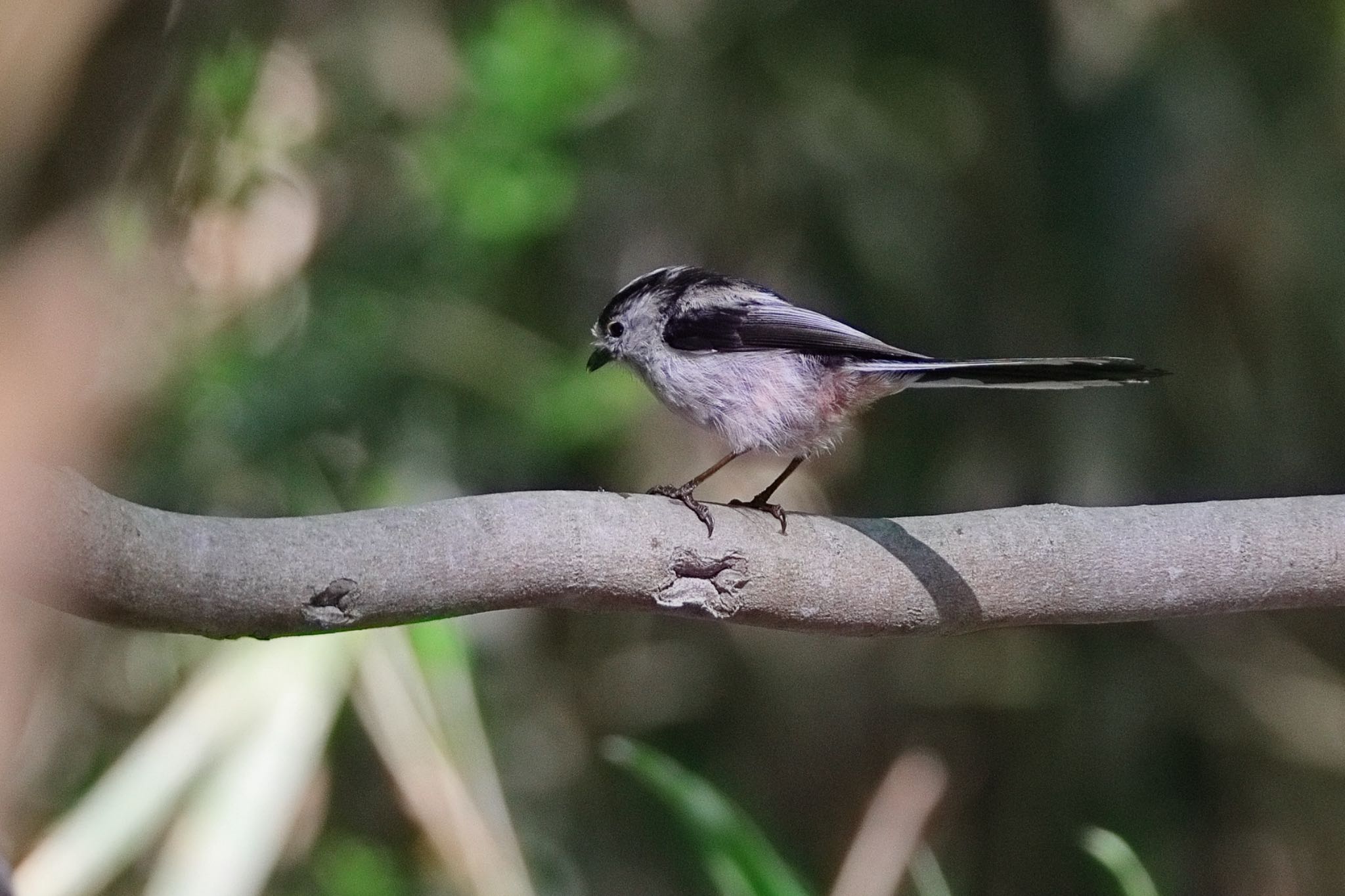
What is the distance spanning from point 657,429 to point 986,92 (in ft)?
5.34

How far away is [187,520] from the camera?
5.61 feet

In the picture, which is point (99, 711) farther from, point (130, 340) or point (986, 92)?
point (986, 92)

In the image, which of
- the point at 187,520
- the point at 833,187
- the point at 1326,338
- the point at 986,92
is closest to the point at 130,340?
the point at 187,520

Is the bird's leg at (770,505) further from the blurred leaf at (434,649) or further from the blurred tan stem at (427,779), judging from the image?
the blurred tan stem at (427,779)

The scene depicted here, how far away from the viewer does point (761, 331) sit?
3.03 m

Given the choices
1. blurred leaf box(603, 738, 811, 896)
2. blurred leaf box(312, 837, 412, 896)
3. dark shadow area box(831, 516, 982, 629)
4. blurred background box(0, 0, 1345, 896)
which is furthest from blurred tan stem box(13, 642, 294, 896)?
dark shadow area box(831, 516, 982, 629)

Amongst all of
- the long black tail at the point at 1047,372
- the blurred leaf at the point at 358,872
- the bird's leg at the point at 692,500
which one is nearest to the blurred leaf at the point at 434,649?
the blurred leaf at the point at 358,872

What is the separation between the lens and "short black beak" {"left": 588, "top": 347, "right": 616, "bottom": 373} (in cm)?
A: 323

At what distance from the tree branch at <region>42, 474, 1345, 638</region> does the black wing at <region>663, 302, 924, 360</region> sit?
2.33ft

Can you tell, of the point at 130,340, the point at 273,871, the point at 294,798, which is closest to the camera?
the point at 130,340

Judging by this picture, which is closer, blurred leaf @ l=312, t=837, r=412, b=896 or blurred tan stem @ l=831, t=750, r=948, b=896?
blurred tan stem @ l=831, t=750, r=948, b=896

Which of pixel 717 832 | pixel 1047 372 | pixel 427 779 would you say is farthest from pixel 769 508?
pixel 427 779

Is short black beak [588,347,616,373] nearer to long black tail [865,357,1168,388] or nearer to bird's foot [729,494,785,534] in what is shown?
bird's foot [729,494,785,534]

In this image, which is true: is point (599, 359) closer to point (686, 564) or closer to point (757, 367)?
point (757, 367)
